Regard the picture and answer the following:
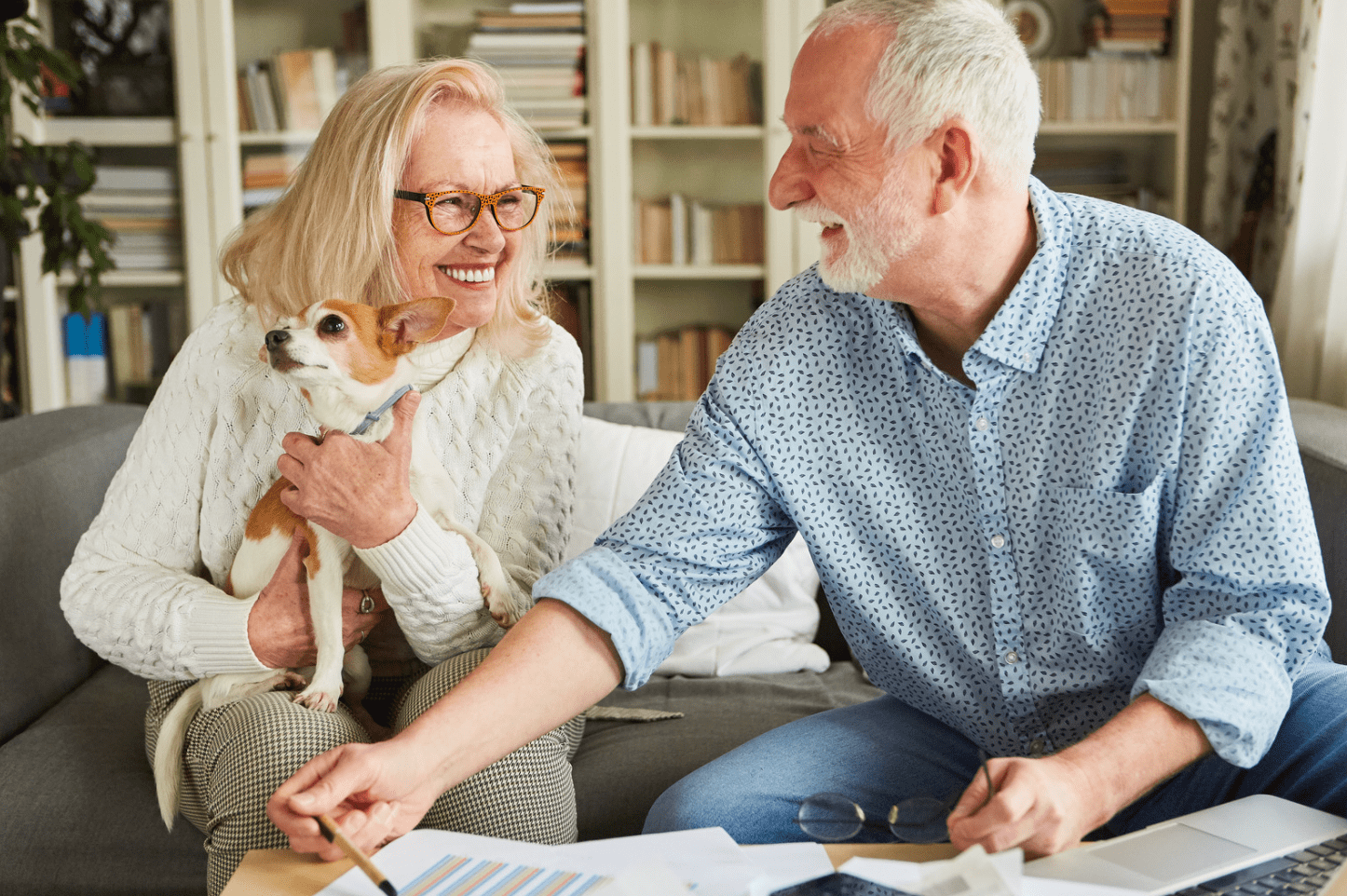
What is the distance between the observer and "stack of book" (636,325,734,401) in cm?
313

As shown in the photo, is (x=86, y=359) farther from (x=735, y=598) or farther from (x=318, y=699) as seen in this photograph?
(x=318, y=699)

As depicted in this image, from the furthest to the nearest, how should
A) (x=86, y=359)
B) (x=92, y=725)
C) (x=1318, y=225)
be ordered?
(x=86, y=359), (x=1318, y=225), (x=92, y=725)

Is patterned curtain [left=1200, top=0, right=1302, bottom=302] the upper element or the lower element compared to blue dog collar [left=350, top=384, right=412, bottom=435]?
upper

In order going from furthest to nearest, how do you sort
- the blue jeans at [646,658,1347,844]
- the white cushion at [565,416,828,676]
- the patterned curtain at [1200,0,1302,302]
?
the patterned curtain at [1200,0,1302,302], the white cushion at [565,416,828,676], the blue jeans at [646,658,1347,844]

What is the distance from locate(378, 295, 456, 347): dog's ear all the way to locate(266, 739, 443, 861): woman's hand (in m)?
0.38

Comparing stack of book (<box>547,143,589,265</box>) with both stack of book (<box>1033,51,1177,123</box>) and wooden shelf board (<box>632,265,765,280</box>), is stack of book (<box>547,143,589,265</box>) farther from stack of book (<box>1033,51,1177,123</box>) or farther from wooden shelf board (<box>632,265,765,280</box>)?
stack of book (<box>1033,51,1177,123</box>)

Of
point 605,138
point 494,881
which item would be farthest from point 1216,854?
point 605,138

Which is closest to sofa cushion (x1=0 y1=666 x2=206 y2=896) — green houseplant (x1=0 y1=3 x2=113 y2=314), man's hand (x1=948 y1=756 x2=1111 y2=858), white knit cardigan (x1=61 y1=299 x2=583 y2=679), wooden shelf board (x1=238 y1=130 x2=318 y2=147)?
white knit cardigan (x1=61 y1=299 x2=583 y2=679)

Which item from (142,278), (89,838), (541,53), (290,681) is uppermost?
(541,53)

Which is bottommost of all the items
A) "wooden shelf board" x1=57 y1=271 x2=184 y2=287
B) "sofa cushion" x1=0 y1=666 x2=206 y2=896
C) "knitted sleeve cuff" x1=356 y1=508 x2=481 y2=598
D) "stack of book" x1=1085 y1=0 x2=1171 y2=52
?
"sofa cushion" x1=0 y1=666 x2=206 y2=896

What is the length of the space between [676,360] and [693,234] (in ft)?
1.18

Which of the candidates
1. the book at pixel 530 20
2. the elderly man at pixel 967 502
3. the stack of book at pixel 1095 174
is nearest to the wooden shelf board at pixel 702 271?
the book at pixel 530 20

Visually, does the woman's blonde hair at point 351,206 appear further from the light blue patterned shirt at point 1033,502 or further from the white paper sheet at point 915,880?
the white paper sheet at point 915,880

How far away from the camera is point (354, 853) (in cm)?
71
